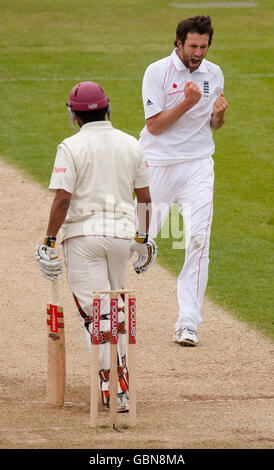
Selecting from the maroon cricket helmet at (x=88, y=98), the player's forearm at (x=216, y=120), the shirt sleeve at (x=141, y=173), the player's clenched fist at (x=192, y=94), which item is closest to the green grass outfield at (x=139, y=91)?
the player's forearm at (x=216, y=120)

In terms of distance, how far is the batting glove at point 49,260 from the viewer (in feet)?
21.8

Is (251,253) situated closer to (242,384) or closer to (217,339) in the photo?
(217,339)

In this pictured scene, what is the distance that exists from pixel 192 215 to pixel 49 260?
207cm

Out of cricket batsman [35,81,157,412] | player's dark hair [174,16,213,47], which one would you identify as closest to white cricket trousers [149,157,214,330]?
player's dark hair [174,16,213,47]

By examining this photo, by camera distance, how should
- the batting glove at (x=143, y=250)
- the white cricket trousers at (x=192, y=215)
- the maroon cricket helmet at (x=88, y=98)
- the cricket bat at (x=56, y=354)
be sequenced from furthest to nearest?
the white cricket trousers at (x=192, y=215) < the batting glove at (x=143, y=250) < the cricket bat at (x=56, y=354) < the maroon cricket helmet at (x=88, y=98)

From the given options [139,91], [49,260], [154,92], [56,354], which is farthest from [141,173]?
[139,91]

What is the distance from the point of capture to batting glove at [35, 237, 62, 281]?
6633mm

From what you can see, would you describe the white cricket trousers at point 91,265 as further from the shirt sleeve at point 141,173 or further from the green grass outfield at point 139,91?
the green grass outfield at point 139,91

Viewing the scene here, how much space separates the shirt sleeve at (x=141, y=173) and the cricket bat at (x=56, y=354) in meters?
0.87

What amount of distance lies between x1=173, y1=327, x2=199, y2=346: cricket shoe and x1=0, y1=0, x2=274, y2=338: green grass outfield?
2.28 ft

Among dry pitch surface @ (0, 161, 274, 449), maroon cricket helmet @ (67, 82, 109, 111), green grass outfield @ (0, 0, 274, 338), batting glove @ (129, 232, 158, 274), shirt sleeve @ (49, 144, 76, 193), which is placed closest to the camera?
dry pitch surface @ (0, 161, 274, 449)

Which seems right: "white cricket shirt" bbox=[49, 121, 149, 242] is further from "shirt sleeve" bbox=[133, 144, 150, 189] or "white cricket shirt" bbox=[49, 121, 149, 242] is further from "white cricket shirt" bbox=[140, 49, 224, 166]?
"white cricket shirt" bbox=[140, 49, 224, 166]
